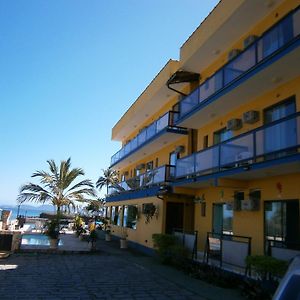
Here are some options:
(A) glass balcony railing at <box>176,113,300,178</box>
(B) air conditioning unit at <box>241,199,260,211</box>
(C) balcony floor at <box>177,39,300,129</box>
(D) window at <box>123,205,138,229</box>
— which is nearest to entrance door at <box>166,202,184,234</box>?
(D) window at <box>123,205,138,229</box>

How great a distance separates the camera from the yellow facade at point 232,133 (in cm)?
Answer: 1151

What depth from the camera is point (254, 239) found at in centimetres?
1348

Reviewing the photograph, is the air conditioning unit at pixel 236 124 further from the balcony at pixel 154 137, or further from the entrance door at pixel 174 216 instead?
the entrance door at pixel 174 216

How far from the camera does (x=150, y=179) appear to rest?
21562mm

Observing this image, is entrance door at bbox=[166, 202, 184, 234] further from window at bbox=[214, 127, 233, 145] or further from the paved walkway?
window at bbox=[214, 127, 233, 145]

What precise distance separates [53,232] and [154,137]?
8.04 metres

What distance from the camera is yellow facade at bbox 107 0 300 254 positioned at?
11508mm

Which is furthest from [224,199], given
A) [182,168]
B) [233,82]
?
[233,82]

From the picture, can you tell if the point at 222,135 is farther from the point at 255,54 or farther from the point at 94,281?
the point at 94,281

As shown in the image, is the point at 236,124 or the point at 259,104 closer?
the point at 259,104

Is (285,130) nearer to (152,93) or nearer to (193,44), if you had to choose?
(193,44)

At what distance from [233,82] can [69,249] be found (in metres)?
12.5

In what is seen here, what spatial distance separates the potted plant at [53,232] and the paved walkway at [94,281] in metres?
2.55

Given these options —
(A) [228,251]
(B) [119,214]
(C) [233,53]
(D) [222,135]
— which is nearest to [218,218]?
(A) [228,251]
